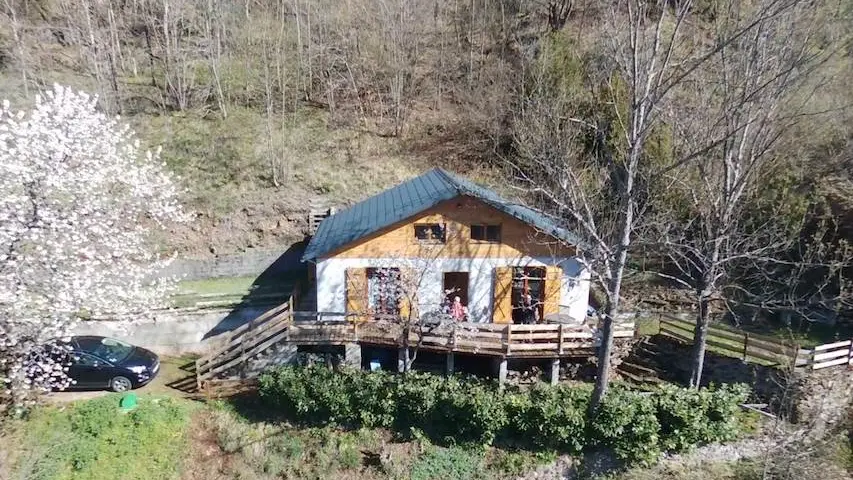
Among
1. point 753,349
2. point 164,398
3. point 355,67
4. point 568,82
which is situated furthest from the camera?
point 355,67

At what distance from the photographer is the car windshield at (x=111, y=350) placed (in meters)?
Result: 15.4

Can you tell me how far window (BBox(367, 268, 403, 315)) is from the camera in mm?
17000

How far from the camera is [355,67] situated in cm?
3394

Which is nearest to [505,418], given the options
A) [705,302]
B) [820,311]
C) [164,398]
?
[705,302]

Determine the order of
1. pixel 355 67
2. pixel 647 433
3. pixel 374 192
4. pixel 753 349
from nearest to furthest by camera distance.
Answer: pixel 647 433
pixel 753 349
pixel 374 192
pixel 355 67

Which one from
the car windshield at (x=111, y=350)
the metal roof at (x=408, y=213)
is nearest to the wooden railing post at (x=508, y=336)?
the metal roof at (x=408, y=213)

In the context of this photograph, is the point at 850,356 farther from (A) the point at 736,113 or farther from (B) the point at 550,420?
(B) the point at 550,420

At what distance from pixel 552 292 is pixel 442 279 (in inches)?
148

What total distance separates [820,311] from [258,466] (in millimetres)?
20842

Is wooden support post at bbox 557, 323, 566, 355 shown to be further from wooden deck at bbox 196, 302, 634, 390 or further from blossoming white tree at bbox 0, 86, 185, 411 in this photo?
blossoming white tree at bbox 0, 86, 185, 411

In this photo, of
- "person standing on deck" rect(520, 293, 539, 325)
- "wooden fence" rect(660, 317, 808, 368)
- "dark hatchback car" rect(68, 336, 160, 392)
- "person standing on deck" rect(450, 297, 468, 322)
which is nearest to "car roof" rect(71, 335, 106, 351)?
"dark hatchback car" rect(68, 336, 160, 392)

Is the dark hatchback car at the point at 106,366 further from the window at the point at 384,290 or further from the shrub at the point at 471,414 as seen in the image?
the shrub at the point at 471,414

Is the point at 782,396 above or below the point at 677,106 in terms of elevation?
below

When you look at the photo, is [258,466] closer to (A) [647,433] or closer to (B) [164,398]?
(B) [164,398]
